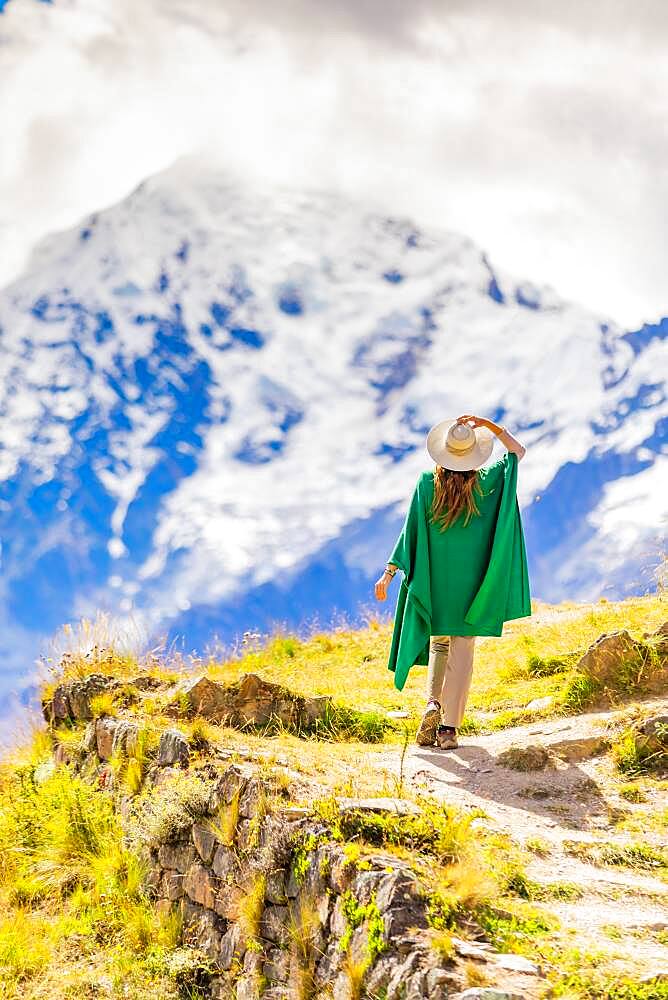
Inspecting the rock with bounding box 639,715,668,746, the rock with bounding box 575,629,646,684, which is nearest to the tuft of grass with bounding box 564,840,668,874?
the rock with bounding box 639,715,668,746

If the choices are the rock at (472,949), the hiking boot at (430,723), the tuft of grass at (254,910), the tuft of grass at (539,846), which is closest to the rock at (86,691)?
the hiking boot at (430,723)

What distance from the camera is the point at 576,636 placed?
9.48 m

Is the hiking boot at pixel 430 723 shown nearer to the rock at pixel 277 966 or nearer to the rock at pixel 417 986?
the rock at pixel 277 966

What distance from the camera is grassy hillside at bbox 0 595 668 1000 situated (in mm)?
3936

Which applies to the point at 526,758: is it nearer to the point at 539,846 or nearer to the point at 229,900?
the point at 539,846

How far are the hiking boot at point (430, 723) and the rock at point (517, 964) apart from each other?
3145 millimetres

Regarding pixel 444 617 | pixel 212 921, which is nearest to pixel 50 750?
pixel 212 921

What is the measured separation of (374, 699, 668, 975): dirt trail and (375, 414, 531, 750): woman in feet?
1.83

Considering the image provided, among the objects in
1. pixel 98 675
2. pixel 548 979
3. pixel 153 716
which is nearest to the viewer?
pixel 548 979

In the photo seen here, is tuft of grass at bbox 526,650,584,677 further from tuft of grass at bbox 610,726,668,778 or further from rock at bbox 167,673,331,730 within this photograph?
tuft of grass at bbox 610,726,668,778

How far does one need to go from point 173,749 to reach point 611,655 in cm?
347

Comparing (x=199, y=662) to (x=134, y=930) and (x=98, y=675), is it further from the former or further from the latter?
(x=134, y=930)

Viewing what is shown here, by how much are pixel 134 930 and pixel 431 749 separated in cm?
238

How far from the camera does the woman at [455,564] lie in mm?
6676
